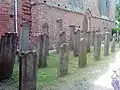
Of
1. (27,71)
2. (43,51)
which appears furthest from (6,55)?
(43,51)

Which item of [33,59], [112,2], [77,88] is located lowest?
[77,88]

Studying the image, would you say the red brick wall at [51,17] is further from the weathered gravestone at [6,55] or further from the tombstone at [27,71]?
the tombstone at [27,71]

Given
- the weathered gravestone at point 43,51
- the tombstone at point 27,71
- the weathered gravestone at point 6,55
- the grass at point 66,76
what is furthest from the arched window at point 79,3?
the tombstone at point 27,71

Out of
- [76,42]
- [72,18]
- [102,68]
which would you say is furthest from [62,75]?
[72,18]

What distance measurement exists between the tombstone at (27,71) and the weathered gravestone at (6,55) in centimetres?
146

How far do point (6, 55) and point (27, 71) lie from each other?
1.56m

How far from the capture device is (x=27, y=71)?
505 cm

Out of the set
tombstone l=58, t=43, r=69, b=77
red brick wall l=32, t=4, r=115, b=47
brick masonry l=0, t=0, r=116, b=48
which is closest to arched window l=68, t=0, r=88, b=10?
brick masonry l=0, t=0, r=116, b=48

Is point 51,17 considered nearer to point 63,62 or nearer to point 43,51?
point 43,51

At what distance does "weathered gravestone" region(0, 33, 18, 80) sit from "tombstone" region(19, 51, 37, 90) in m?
1.46

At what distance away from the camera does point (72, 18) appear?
1661 centimetres

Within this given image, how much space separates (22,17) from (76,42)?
81.1 inches

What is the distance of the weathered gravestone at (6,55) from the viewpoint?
6.42 m

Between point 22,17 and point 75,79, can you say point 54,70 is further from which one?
point 22,17
